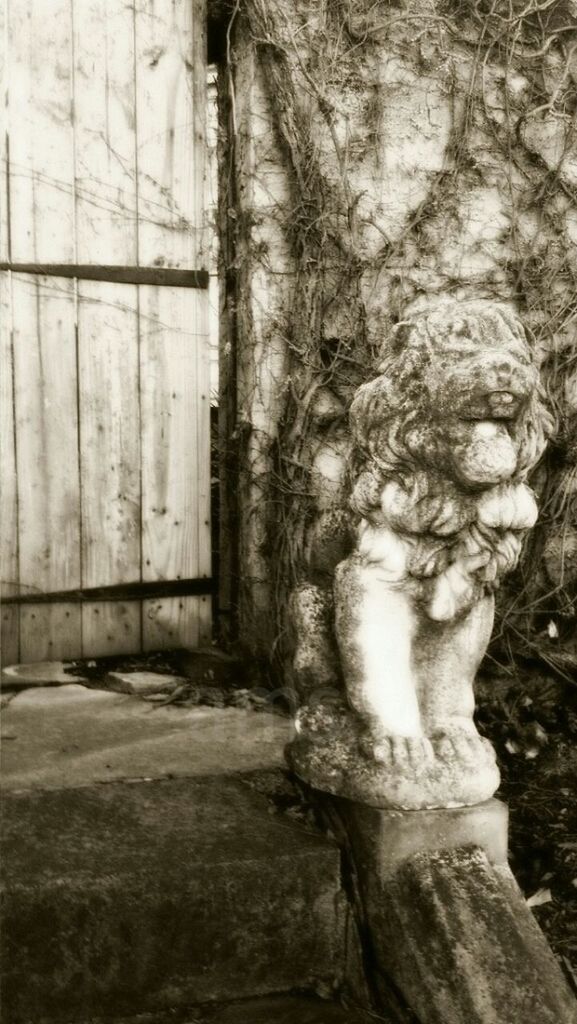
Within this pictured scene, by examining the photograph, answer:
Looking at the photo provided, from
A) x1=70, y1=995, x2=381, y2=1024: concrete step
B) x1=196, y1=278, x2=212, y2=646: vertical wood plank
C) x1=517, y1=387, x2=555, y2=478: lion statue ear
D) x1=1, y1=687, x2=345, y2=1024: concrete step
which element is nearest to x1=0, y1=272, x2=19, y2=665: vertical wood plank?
x1=196, y1=278, x2=212, y2=646: vertical wood plank

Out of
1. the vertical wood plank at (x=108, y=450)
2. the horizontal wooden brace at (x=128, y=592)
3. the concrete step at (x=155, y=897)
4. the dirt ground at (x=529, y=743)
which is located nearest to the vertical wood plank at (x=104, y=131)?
the vertical wood plank at (x=108, y=450)

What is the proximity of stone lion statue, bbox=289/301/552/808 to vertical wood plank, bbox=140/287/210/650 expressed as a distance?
1.63 metres

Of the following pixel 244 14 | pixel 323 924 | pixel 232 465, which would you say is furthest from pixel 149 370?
pixel 323 924

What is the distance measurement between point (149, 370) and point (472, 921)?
92.1 inches

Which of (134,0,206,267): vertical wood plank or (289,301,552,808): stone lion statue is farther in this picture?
(134,0,206,267): vertical wood plank

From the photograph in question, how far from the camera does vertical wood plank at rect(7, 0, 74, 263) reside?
142 inches

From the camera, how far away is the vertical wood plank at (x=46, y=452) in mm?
3676

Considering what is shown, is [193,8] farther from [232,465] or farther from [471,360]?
[471,360]

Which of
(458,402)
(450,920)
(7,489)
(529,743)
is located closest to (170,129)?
(7,489)

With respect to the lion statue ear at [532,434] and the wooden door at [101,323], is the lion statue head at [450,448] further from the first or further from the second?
the wooden door at [101,323]

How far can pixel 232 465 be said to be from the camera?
396cm

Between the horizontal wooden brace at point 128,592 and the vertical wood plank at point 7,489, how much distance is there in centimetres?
7

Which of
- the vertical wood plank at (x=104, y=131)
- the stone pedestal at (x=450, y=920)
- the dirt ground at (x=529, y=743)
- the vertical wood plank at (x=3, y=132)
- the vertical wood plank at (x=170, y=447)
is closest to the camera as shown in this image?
the stone pedestal at (x=450, y=920)

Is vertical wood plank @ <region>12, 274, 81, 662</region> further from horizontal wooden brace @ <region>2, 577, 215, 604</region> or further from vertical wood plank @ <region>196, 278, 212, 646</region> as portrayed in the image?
vertical wood plank @ <region>196, 278, 212, 646</region>
